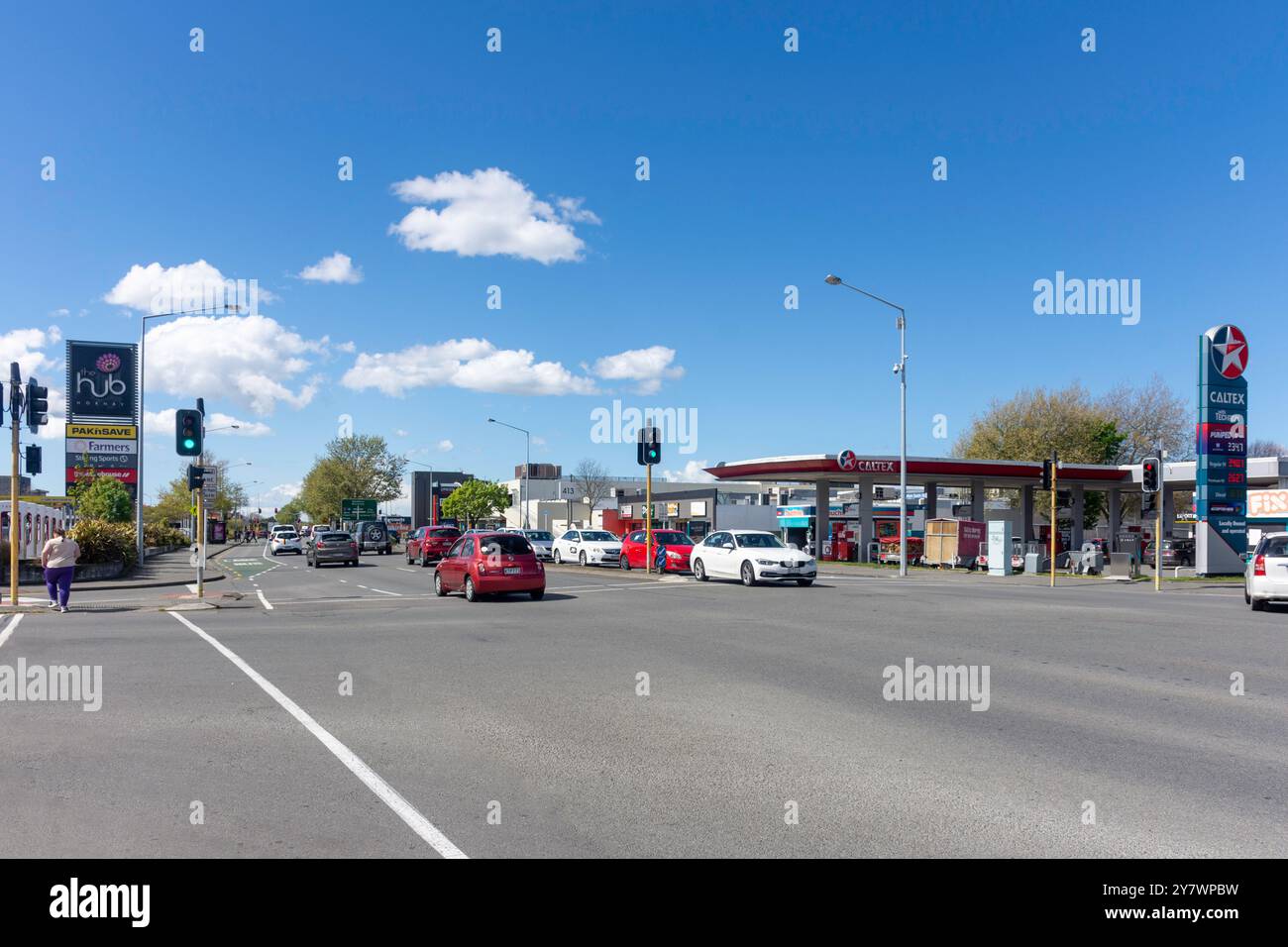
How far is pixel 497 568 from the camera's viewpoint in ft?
72.8

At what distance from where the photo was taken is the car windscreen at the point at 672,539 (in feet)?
116

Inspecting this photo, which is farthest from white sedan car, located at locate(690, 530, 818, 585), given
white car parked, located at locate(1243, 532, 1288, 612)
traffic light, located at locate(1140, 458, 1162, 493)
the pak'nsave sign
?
the pak'nsave sign

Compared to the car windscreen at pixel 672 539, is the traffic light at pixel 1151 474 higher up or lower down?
higher up

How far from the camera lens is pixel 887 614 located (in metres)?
18.6

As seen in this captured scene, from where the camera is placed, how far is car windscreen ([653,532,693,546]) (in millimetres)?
35375

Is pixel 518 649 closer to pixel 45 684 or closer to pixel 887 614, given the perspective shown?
pixel 45 684

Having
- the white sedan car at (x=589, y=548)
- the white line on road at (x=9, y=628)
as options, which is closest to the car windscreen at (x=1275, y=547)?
the white line on road at (x=9, y=628)

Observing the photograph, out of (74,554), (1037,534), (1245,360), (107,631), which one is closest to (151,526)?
(74,554)

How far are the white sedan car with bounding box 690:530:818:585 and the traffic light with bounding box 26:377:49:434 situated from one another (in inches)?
700

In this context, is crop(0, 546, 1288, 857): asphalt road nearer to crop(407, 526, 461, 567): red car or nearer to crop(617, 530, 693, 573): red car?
crop(617, 530, 693, 573): red car

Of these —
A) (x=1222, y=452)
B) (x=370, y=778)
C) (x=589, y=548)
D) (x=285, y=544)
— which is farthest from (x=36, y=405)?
(x=285, y=544)

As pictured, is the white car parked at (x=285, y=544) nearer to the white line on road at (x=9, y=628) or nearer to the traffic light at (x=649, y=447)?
the traffic light at (x=649, y=447)

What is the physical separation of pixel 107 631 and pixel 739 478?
41.2 meters

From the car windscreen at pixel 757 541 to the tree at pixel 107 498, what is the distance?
1955 inches
